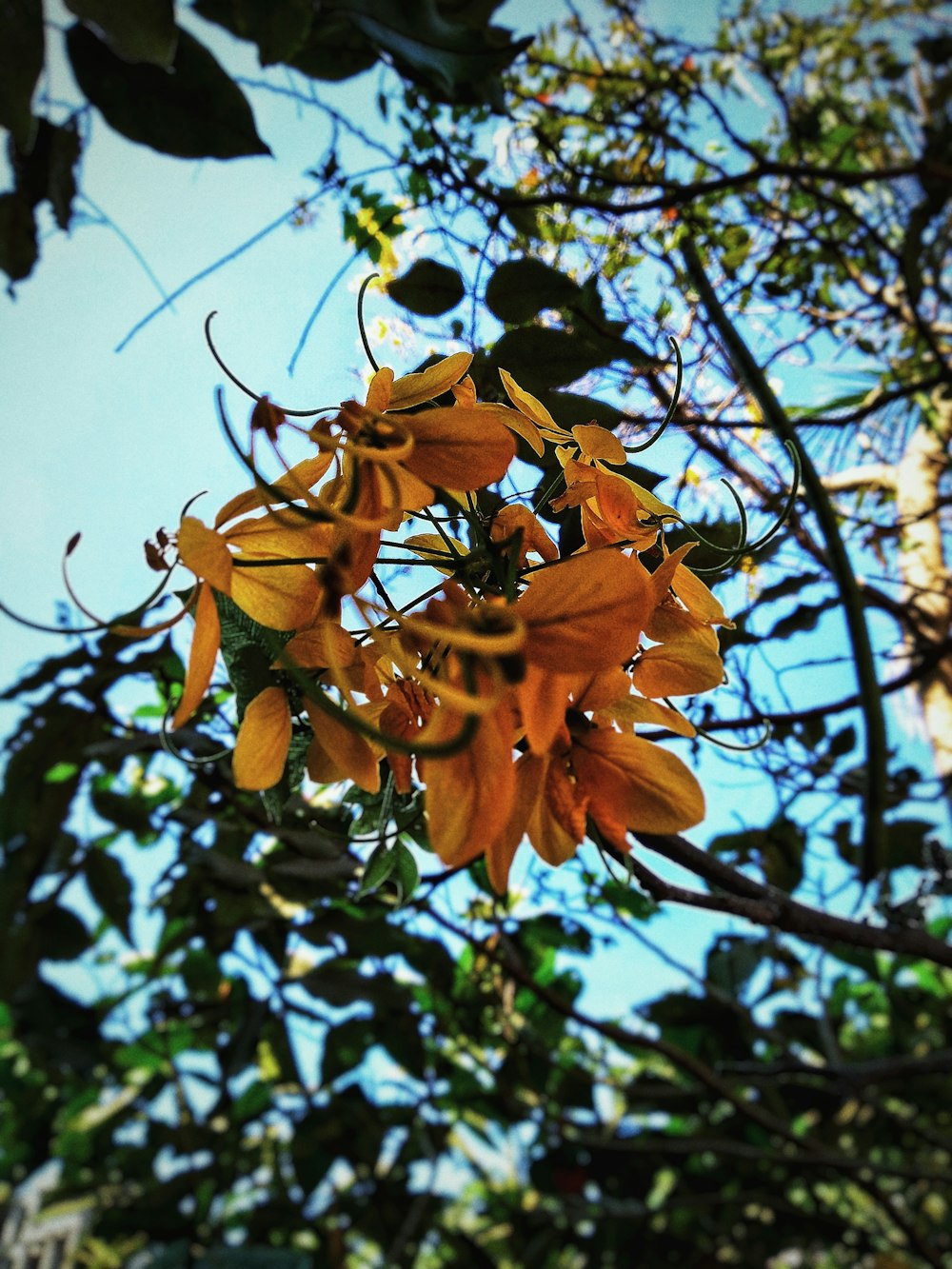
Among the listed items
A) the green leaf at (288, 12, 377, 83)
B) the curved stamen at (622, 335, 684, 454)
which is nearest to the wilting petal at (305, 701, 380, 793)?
the curved stamen at (622, 335, 684, 454)

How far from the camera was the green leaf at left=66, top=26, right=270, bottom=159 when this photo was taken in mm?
360

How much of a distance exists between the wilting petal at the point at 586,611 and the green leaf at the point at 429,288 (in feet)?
0.61

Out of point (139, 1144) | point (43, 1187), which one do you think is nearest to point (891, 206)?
point (139, 1144)

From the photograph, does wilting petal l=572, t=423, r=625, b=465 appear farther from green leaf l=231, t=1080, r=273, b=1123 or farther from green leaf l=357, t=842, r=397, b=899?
green leaf l=231, t=1080, r=273, b=1123

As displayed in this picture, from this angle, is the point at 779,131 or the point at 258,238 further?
the point at 779,131

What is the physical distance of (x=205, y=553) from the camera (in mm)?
179

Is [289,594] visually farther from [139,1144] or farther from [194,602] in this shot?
[139,1144]

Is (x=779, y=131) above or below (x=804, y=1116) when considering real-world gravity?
above

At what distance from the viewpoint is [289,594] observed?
20 cm

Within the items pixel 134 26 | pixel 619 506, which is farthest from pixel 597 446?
pixel 134 26

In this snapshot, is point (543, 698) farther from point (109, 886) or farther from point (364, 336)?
point (109, 886)

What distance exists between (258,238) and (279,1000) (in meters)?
0.70

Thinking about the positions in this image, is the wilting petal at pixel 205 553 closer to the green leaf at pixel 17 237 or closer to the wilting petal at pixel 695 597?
the wilting petal at pixel 695 597

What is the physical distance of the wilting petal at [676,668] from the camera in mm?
218
